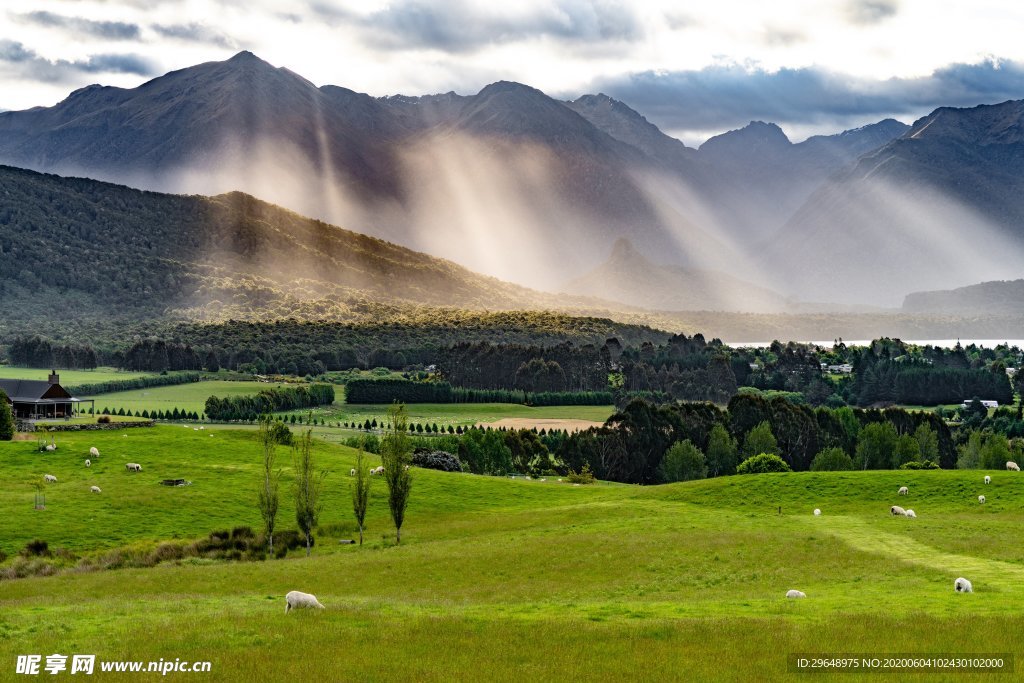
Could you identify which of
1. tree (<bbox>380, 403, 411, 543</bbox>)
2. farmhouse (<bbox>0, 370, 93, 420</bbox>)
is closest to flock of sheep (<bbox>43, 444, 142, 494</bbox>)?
tree (<bbox>380, 403, 411, 543</bbox>)

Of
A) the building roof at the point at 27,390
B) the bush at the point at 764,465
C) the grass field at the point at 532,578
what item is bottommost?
the bush at the point at 764,465

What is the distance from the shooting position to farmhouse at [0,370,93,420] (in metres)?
122

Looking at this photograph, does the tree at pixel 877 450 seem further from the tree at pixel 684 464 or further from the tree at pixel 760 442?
the tree at pixel 684 464

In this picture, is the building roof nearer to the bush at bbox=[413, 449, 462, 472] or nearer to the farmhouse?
the farmhouse

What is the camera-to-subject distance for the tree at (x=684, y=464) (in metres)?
136

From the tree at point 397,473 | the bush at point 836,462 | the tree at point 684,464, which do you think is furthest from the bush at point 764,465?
the tree at point 397,473

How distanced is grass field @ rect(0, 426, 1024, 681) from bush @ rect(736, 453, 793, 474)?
89.2ft

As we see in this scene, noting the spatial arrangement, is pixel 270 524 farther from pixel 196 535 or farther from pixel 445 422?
pixel 445 422

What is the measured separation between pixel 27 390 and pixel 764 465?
300 feet

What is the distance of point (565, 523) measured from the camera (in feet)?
225

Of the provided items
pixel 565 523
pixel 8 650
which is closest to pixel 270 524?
pixel 565 523

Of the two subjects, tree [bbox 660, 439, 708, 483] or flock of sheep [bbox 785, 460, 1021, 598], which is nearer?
flock of sheep [bbox 785, 460, 1021, 598]

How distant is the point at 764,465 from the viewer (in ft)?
377

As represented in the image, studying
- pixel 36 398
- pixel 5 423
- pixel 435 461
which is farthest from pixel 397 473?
pixel 36 398
